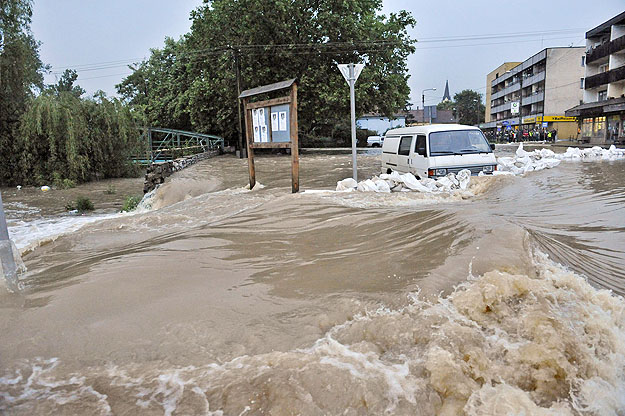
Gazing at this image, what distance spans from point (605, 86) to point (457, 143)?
38543mm

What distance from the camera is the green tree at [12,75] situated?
809 inches

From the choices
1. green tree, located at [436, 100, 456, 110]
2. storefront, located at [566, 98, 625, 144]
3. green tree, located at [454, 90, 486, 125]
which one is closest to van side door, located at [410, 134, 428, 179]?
storefront, located at [566, 98, 625, 144]

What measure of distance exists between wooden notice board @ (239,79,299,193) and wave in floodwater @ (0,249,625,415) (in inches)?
236

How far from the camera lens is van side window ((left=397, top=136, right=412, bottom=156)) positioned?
454 inches

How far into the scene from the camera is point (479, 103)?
3971 inches

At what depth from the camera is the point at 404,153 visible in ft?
38.6

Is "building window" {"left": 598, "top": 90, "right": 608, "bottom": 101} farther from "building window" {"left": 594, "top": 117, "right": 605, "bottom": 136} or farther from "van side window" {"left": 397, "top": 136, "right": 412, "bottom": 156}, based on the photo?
"van side window" {"left": 397, "top": 136, "right": 412, "bottom": 156}

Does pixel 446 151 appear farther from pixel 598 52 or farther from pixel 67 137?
pixel 598 52

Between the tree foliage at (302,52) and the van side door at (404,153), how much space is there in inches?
603

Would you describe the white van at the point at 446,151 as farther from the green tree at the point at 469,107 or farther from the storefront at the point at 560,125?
the green tree at the point at 469,107

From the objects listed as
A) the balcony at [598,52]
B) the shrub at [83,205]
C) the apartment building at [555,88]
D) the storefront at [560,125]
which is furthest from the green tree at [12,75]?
the storefront at [560,125]

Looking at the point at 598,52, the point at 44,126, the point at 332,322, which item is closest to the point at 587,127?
the point at 598,52

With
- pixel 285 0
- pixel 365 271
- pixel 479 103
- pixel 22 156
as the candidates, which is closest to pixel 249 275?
pixel 365 271

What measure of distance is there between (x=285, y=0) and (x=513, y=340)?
27.0m
